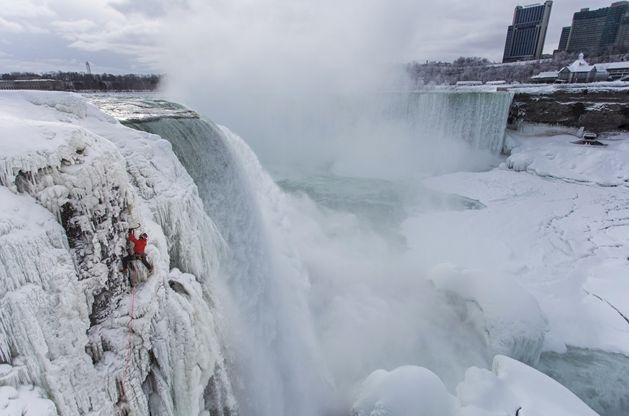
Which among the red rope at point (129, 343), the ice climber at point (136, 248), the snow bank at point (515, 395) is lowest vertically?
the snow bank at point (515, 395)

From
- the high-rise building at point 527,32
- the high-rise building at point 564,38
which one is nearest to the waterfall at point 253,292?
the high-rise building at point 527,32

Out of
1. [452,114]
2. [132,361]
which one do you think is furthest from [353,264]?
[452,114]

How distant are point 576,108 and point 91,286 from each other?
25255mm

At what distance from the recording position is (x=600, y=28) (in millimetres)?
90812

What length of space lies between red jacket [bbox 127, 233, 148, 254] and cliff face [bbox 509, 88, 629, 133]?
2326cm

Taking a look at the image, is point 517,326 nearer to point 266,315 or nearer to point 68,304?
point 266,315

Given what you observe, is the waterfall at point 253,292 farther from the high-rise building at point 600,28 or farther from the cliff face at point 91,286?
the high-rise building at point 600,28

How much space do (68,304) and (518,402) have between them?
5.55 meters

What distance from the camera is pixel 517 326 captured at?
21.1 ft

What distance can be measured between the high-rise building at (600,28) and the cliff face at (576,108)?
86380 millimetres

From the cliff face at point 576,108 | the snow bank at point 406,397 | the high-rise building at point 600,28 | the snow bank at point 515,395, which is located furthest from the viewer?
the high-rise building at point 600,28

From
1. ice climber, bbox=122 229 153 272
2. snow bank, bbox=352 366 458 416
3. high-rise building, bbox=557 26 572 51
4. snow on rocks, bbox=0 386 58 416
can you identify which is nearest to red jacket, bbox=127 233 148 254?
ice climber, bbox=122 229 153 272

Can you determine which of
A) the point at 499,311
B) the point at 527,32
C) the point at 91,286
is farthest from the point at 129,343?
the point at 527,32

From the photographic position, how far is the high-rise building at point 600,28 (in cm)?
8594
